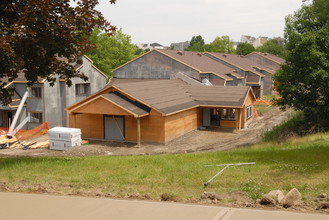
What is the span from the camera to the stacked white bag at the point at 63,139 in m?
26.0

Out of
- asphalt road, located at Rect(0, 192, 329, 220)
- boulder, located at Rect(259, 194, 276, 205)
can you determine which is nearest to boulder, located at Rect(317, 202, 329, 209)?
asphalt road, located at Rect(0, 192, 329, 220)

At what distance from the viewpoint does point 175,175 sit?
10.6m

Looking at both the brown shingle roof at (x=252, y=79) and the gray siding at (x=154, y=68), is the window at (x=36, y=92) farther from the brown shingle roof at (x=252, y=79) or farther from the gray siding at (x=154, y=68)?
the brown shingle roof at (x=252, y=79)

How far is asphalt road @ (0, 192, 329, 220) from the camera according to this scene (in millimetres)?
6066

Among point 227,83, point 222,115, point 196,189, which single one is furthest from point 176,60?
point 196,189

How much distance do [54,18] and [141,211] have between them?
29.1 feet

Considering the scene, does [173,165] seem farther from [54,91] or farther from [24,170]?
[54,91]

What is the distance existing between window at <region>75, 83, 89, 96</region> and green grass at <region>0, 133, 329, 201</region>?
25948 mm

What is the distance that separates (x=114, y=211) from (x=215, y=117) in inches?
1165

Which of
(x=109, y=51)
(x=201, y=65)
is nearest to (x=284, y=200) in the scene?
(x=201, y=65)

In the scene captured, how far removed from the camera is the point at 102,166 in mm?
12797

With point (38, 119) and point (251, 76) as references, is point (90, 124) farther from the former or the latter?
point (251, 76)

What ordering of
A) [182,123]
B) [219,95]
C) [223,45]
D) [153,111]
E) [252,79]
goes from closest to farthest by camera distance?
1. [153,111]
2. [182,123]
3. [219,95]
4. [252,79]
5. [223,45]

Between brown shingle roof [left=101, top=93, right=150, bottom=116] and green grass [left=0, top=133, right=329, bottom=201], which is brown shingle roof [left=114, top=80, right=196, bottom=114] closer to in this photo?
brown shingle roof [left=101, top=93, right=150, bottom=116]
